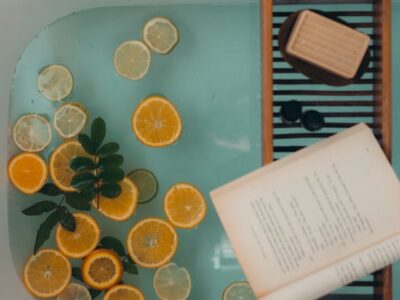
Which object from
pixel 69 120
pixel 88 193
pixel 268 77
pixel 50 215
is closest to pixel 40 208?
pixel 50 215

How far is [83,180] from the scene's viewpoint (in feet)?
4.57

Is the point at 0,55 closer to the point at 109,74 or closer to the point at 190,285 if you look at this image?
the point at 109,74

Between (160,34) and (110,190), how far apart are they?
1.38 feet

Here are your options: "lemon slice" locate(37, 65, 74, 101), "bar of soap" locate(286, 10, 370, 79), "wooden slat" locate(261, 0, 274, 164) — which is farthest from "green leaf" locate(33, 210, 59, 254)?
"bar of soap" locate(286, 10, 370, 79)

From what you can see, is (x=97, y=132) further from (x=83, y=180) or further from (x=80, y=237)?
(x=80, y=237)

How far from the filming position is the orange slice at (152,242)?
1412mm

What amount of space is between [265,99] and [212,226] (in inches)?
18.4

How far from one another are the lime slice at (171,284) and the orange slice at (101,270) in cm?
12

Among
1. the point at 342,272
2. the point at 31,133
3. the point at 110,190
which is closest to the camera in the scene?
the point at 342,272

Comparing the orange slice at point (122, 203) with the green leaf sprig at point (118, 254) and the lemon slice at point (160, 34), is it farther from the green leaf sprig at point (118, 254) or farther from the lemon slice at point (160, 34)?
the lemon slice at point (160, 34)

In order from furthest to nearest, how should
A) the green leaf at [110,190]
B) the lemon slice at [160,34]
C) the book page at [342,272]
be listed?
1. the lemon slice at [160,34]
2. the green leaf at [110,190]
3. the book page at [342,272]

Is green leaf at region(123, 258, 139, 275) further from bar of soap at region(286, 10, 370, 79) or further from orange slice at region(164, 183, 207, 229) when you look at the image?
bar of soap at region(286, 10, 370, 79)

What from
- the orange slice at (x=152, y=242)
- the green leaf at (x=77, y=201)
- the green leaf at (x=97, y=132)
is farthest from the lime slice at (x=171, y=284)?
the green leaf at (x=97, y=132)

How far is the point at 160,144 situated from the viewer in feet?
4.67
